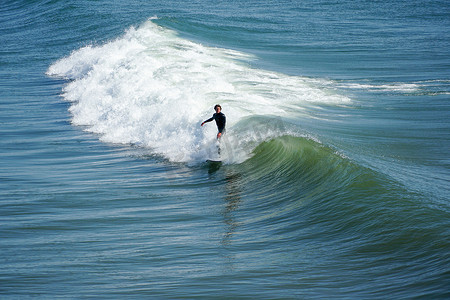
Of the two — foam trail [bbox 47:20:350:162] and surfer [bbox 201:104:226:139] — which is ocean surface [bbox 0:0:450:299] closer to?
foam trail [bbox 47:20:350:162]

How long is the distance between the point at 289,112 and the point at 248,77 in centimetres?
587

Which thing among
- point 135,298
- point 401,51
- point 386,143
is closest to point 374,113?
point 386,143

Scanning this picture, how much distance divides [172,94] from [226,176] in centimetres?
617

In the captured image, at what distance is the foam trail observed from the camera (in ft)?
48.6

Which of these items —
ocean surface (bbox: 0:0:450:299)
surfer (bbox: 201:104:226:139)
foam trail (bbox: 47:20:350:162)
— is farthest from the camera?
foam trail (bbox: 47:20:350:162)

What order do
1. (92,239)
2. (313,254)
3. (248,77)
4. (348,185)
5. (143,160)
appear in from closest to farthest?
(313,254) → (92,239) → (348,185) → (143,160) → (248,77)

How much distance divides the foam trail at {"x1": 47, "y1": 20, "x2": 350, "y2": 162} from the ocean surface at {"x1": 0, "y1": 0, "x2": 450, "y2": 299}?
0.08 meters

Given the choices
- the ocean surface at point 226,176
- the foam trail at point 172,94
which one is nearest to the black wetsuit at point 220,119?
the ocean surface at point 226,176

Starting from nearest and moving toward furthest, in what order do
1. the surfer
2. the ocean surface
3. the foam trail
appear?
the ocean surface < the surfer < the foam trail

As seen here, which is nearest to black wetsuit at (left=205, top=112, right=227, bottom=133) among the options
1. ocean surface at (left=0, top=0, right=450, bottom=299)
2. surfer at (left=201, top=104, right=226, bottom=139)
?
surfer at (left=201, top=104, right=226, bottom=139)

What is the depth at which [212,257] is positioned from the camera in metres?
7.49

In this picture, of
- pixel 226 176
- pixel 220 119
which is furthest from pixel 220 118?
pixel 226 176

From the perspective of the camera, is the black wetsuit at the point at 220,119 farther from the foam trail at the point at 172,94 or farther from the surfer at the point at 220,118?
the foam trail at the point at 172,94

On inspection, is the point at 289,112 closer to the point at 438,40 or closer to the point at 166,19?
the point at 438,40
